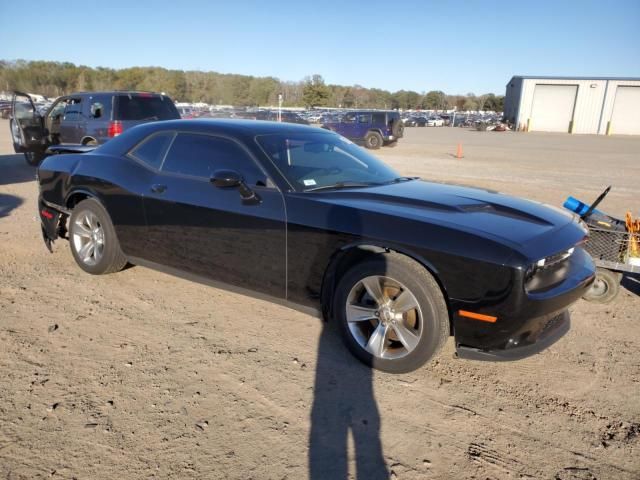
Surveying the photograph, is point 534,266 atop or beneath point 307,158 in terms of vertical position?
beneath

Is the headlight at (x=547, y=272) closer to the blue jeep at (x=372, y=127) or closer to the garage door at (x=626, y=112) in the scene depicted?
the blue jeep at (x=372, y=127)

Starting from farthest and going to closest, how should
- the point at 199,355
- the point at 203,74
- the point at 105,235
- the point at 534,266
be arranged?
the point at 203,74, the point at 105,235, the point at 199,355, the point at 534,266

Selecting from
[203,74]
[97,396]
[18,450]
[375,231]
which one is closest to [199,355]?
[97,396]

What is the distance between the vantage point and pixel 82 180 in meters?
4.54

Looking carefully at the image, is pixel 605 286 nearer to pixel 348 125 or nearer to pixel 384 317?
pixel 384 317

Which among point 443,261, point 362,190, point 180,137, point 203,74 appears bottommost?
point 443,261

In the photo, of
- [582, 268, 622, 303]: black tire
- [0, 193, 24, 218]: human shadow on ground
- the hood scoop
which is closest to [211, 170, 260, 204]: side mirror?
the hood scoop

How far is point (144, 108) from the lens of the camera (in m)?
10.5

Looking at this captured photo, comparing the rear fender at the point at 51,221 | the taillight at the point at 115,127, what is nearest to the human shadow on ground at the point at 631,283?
the rear fender at the point at 51,221

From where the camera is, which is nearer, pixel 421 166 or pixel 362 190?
pixel 362 190

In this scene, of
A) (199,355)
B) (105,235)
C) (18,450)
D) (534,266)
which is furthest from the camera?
(105,235)

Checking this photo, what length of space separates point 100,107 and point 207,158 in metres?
7.91

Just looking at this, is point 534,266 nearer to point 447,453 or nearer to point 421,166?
point 447,453

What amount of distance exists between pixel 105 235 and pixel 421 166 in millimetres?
12047
